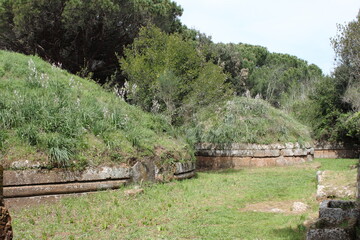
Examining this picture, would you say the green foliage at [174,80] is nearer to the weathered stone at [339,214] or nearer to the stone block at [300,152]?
the stone block at [300,152]

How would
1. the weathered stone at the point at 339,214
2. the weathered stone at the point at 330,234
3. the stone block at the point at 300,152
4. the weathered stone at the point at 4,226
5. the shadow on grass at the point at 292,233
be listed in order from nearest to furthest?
the weathered stone at the point at 4,226 → the weathered stone at the point at 330,234 → the weathered stone at the point at 339,214 → the shadow on grass at the point at 292,233 → the stone block at the point at 300,152

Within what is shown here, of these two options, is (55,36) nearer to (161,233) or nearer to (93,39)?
(93,39)

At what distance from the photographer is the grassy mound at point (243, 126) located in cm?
1488

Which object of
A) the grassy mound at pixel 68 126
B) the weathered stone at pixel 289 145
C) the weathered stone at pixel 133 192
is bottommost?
the weathered stone at pixel 133 192

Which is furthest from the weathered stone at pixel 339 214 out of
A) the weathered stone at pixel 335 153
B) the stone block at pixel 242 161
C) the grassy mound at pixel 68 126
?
the weathered stone at pixel 335 153

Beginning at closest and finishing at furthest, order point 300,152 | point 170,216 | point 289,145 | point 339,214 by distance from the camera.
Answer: point 339,214 → point 170,216 → point 289,145 → point 300,152

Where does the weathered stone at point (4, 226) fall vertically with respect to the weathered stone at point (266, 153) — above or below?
above

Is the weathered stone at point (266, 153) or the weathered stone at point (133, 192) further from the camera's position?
the weathered stone at point (266, 153)

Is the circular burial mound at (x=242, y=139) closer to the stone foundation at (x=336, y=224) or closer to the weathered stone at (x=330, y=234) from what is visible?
the stone foundation at (x=336, y=224)

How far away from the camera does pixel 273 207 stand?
729 centimetres

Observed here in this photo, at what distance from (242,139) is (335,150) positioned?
28.1ft

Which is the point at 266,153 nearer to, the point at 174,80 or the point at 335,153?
the point at 174,80

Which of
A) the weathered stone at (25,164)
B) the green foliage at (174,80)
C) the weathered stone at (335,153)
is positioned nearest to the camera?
the weathered stone at (25,164)

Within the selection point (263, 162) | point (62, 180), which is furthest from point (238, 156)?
point (62, 180)
